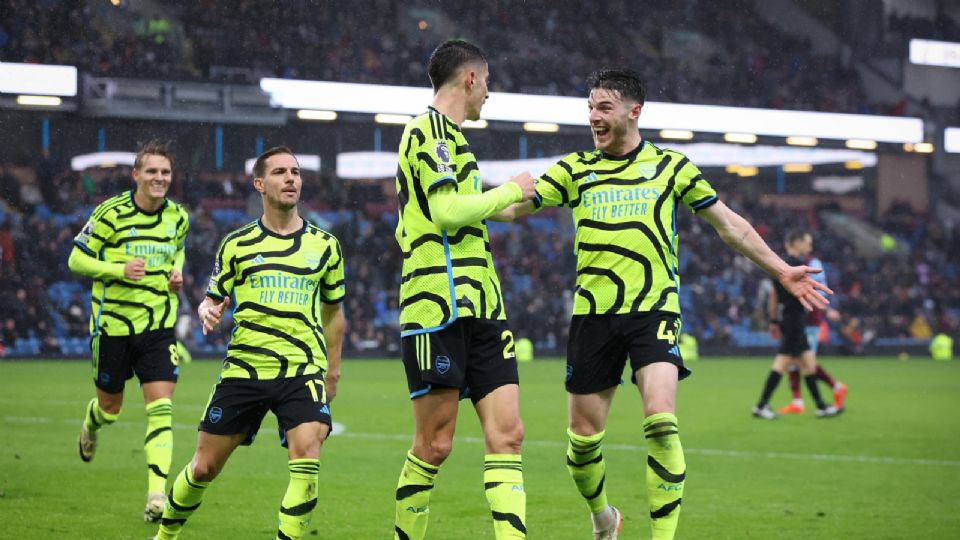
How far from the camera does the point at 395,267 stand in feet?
110

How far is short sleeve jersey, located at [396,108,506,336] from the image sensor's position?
5340 millimetres

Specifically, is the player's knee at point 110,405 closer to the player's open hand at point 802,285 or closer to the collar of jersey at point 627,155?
the collar of jersey at point 627,155

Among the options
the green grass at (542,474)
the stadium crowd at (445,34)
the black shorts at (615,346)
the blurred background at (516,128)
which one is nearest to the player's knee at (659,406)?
the black shorts at (615,346)

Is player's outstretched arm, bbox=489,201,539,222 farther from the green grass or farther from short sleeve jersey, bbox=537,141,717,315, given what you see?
the green grass

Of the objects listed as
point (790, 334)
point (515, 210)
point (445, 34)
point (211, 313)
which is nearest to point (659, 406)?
point (515, 210)

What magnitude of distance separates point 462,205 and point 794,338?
10489mm

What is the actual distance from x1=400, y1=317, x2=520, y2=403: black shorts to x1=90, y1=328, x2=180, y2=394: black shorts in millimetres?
3329

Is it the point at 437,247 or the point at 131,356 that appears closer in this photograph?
the point at 437,247

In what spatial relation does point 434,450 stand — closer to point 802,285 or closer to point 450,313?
point 450,313

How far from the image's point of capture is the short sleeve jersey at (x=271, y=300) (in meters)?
5.95

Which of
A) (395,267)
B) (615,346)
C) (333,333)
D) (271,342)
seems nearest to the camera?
(271,342)

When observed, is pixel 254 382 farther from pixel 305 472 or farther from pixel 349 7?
pixel 349 7

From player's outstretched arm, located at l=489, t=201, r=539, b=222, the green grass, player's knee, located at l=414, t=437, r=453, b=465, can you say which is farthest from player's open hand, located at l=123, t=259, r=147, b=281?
player's knee, located at l=414, t=437, r=453, b=465

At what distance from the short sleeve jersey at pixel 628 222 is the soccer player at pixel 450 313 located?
0.87 meters
